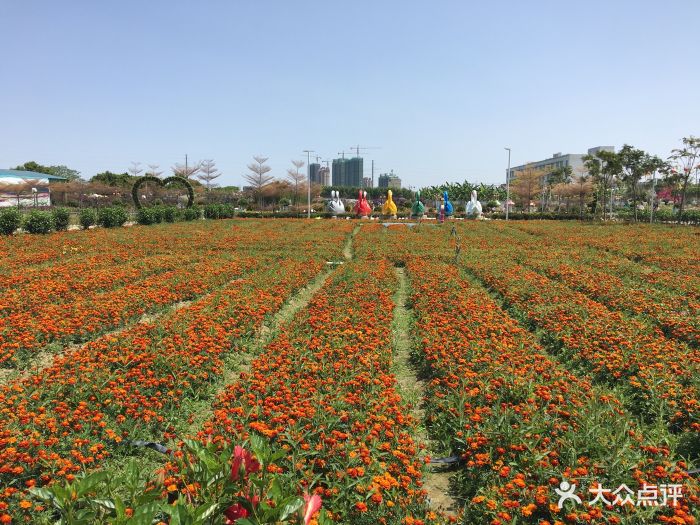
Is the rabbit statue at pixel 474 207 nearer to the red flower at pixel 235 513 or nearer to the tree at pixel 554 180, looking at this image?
the tree at pixel 554 180

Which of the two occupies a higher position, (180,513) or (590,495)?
(180,513)

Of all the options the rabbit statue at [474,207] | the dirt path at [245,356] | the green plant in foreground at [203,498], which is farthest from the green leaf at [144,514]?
the rabbit statue at [474,207]

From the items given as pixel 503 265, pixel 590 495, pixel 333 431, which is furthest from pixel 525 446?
pixel 503 265

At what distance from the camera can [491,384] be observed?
4.75 metres

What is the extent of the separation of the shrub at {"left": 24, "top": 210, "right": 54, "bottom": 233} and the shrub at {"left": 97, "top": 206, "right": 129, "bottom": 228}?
408 cm

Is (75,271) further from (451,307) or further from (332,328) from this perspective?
(451,307)

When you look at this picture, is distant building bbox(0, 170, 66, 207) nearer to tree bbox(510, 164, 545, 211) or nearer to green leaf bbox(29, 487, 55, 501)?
green leaf bbox(29, 487, 55, 501)

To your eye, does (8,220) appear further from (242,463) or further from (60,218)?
(242,463)

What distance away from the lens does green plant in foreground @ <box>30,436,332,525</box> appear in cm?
235

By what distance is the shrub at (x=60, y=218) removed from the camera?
20750 mm

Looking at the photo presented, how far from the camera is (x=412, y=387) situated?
5516 millimetres

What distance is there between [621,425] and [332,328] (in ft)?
12.3

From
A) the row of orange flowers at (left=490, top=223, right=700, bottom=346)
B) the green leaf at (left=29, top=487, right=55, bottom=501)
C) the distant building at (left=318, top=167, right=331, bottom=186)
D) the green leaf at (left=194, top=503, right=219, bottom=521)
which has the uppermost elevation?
the distant building at (left=318, top=167, right=331, bottom=186)

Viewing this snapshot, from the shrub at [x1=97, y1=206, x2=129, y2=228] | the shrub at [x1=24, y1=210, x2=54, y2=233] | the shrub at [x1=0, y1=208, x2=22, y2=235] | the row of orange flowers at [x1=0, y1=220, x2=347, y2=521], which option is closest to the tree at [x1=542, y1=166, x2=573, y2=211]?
the shrub at [x1=97, y1=206, x2=129, y2=228]
